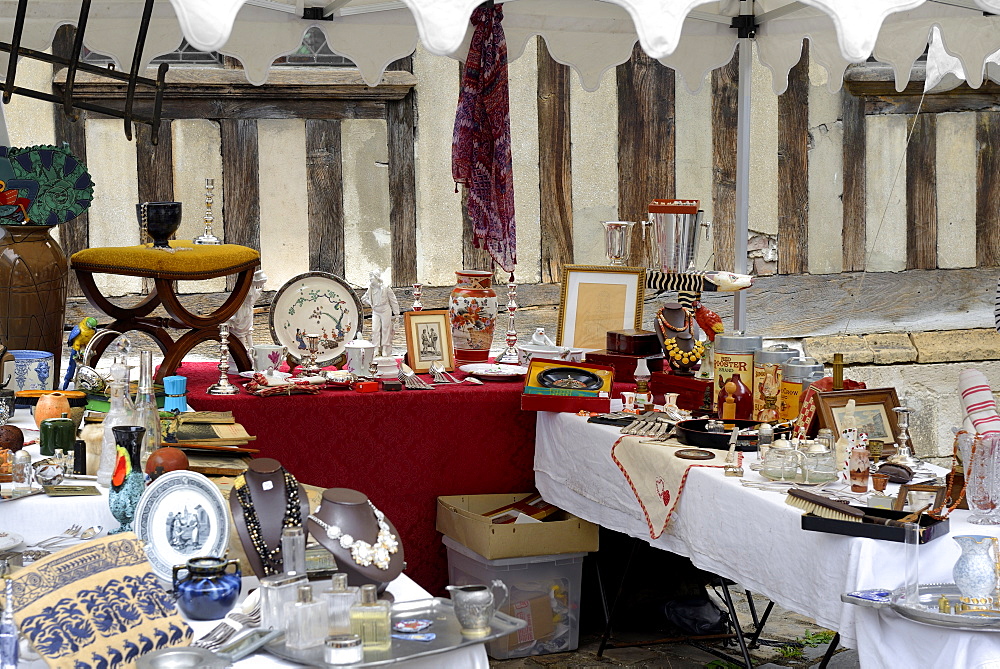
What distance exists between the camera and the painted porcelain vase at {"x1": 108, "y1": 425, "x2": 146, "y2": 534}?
7.14 feet

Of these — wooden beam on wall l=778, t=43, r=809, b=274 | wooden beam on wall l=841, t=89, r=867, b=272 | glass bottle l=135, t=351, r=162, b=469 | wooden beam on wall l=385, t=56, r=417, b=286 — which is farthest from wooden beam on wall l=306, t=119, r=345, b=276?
glass bottle l=135, t=351, r=162, b=469

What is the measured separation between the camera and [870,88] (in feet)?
20.0

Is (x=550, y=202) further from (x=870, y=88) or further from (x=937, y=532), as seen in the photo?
(x=937, y=532)

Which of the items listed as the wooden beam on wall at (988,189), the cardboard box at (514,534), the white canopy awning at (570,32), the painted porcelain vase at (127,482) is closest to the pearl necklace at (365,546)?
the painted porcelain vase at (127,482)

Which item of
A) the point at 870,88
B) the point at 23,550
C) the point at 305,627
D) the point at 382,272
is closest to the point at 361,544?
the point at 305,627

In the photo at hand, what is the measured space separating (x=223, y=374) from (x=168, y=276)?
361 millimetres

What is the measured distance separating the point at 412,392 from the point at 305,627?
2025 millimetres

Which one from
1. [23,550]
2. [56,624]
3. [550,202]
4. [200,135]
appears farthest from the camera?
[550,202]

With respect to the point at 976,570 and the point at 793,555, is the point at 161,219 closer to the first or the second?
the point at 793,555

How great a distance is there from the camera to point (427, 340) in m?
4.05

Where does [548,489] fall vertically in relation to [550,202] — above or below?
below

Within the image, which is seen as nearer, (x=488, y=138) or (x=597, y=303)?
(x=597, y=303)

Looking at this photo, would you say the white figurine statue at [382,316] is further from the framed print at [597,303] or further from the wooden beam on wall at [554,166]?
the wooden beam on wall at [554,166]

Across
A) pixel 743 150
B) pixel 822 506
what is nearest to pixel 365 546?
pixel 822 506
